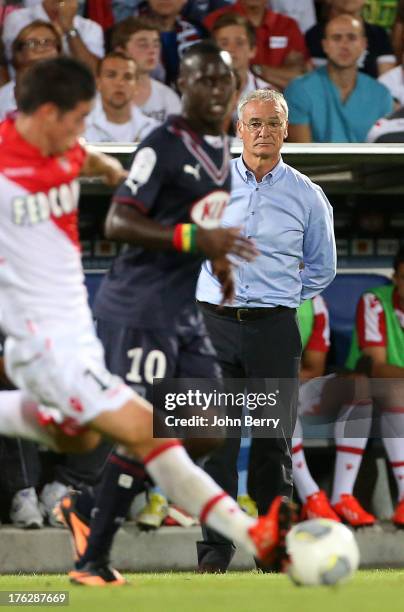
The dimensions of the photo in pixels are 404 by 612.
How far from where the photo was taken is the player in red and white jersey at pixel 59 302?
16.6 ft

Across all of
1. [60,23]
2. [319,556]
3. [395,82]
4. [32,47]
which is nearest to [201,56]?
[319,556]

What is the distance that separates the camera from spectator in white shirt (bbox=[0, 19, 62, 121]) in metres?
9.09

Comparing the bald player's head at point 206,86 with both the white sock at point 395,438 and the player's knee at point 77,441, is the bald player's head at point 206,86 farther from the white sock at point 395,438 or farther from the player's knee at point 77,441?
the white sock at point 395,438

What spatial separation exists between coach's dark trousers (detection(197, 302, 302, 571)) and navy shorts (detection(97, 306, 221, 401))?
109 centimetres

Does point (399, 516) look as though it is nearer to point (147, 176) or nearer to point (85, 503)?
point (85, 503)

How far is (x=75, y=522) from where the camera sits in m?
5.89

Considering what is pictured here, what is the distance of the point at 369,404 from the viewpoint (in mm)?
9164

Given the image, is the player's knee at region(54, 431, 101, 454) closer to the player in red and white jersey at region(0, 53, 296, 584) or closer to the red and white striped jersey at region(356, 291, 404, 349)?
the player in red and white jersey at region(0, 53, 296, 584)

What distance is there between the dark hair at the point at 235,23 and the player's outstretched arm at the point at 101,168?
4155 millimetres

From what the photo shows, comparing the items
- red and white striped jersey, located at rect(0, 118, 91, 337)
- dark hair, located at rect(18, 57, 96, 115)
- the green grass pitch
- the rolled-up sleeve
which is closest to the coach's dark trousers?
the rolled-up sleeve

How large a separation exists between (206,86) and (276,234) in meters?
1.45

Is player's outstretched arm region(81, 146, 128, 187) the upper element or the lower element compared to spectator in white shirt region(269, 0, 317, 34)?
lower

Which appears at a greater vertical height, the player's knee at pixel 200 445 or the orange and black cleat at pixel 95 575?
the player's knee at pixel 200 445

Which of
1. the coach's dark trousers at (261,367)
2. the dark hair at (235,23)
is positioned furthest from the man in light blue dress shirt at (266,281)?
the dark hair at (235,23)
